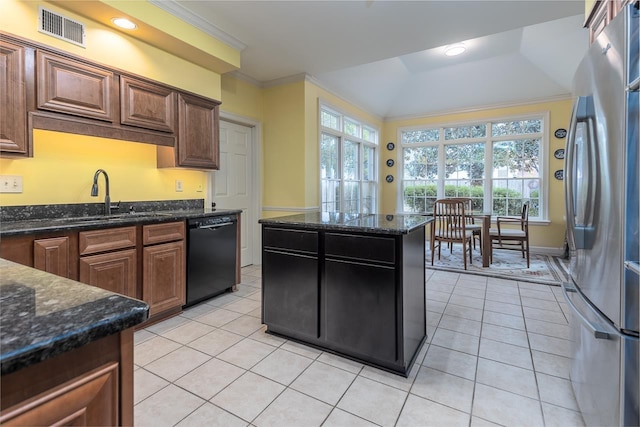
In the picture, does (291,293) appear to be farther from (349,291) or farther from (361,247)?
(361,247)

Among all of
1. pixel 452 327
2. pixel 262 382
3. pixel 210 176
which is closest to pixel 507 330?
pixel 452 327

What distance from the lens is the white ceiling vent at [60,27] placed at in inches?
86.4

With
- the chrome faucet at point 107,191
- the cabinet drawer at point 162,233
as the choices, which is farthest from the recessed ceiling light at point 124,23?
the cabinet drawer at point 162,233

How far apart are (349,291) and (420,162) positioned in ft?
17.5

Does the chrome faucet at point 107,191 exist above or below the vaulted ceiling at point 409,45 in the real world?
below

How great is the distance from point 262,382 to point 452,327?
1.63 metres

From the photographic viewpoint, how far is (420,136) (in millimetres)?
6664

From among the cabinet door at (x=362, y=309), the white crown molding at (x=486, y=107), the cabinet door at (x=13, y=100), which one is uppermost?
the white crown molding at (x=486, y=107)

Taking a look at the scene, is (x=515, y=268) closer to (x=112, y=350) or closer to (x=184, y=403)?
(x=184, y=403)

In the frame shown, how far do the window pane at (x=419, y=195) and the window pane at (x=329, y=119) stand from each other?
248 cm

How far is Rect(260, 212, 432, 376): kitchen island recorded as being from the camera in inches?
74.2

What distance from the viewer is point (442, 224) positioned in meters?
4.77

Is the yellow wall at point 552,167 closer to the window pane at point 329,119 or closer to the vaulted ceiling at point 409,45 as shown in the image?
the vaulted ceiling at point 409,45

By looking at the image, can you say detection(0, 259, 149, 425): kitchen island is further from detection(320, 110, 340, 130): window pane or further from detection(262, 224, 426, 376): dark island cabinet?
detection(320, 110, 340, 130): window pane
